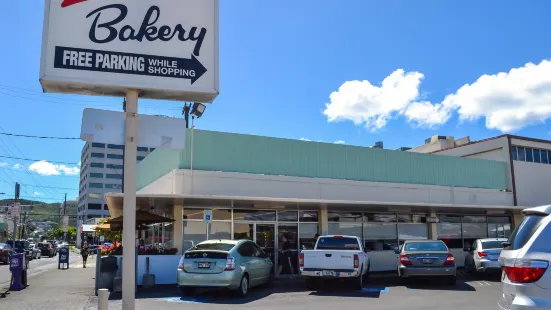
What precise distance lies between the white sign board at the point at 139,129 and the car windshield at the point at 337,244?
1115 centimetres

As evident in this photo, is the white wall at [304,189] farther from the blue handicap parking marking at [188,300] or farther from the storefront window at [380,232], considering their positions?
the blue handicap parking marking at [188,300]

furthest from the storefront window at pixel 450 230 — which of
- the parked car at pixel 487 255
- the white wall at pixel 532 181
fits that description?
A: the white wall at pixel 532 181

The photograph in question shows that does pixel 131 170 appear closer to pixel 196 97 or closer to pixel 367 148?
pixel 196 97

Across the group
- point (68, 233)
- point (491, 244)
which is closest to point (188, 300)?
point (491, 244)

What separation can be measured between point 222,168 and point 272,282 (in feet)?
15.8

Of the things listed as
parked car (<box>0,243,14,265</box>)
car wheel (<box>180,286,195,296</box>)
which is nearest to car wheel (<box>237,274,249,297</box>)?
car wheel (<box>180,286,195,296</box>)

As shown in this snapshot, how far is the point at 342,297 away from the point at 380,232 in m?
9.82

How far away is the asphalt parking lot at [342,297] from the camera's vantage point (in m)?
12.0

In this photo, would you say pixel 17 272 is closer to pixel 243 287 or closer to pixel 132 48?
pixel 243 287

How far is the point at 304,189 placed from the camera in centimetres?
2109

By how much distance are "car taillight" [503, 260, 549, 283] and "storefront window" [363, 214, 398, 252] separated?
17.8 m

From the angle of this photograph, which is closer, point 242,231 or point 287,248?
point 242,231

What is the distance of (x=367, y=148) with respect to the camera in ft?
76.4

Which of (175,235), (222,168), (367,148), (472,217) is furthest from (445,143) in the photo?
(175,235)
